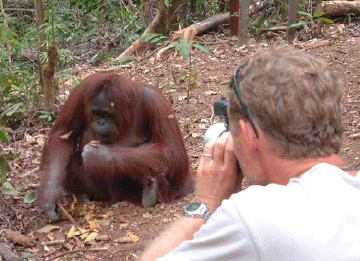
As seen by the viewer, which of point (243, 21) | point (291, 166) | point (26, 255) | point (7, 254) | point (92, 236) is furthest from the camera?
point (243, 21)

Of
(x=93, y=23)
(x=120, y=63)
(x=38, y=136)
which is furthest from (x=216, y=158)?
(x=93, y=23)

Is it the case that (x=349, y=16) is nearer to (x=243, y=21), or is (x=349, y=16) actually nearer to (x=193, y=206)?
(x=243, y=21)

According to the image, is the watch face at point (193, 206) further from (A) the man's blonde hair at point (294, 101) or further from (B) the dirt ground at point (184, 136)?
(B) the dirt ground at point (184, 136)

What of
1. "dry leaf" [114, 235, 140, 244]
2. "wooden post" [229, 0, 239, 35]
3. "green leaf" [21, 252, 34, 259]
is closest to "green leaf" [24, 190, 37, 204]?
"green leaf" [21, 252, 34, 259]

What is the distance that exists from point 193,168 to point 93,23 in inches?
271

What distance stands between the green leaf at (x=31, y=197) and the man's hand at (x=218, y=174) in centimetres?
244

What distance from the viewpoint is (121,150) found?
11.9 feet

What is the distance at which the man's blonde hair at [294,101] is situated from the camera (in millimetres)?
1316

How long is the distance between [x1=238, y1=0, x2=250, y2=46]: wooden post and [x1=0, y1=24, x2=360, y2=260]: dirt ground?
132mm

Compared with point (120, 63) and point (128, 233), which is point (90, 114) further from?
point (120, 63)

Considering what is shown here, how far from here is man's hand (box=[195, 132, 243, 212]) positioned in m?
1.71

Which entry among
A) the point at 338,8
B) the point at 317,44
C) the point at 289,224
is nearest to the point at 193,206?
the point at 289,224

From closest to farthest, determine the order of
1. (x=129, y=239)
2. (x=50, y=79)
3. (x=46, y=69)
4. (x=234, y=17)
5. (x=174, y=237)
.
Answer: (x=174, y=237) → (x=129, y=239) → (x=46, y=69) → (x=50, y=79) → (x=234, y=17)

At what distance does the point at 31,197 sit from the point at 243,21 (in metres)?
3.84
